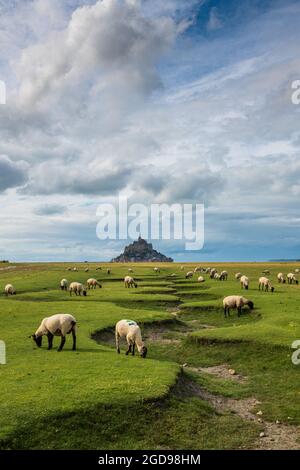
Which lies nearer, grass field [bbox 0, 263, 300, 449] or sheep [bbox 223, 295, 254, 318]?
grass field [bbox 0, 263, 300, 449]

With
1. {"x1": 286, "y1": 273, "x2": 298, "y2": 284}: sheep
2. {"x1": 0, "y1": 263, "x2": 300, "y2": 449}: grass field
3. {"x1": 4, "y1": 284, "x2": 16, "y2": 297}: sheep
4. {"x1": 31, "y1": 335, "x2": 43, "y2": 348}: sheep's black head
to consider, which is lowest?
{"x1": 0, "y1": 263, "x2": 300, "y2": 449}: grass field

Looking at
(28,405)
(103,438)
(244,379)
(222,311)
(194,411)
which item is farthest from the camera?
(222,311)

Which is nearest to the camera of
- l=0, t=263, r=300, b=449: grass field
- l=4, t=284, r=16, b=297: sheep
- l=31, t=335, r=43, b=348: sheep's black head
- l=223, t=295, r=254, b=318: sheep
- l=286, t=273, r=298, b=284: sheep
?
l=0, t=263, r=300, b=449: grass field

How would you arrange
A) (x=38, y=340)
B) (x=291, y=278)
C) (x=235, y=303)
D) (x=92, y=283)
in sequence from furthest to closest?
(x=291, y=278), (x=92, y=283), (x=235, y=303), (x=38, y=340)

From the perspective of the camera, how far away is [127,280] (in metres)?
76.1

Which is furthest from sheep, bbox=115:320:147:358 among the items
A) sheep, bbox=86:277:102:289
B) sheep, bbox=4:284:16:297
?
sheep, bbox=86:277:102:289

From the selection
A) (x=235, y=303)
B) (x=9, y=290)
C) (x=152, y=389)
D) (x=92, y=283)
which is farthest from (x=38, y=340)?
(x=92, y=283)

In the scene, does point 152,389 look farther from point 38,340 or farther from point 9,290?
point 9,290

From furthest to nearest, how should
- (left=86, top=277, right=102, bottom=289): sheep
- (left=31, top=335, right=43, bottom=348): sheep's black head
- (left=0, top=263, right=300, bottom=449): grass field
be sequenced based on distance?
(left=86, top=277, right=102, bottom=289): sheep
(left=31, top=335, right=43, bottom=348): sheep's black head
(left=0, top=263, right=300, bottom=449): grass field

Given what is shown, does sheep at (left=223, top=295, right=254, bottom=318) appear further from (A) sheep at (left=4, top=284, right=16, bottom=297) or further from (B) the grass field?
(A) sheep at (left=4, top=284, right=16, bottom=297)
